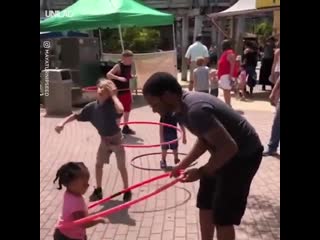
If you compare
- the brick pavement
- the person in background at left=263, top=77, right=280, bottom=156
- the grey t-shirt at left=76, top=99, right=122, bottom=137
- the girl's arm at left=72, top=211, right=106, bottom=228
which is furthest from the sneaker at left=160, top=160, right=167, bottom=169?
the girl's arm at left=72, top=211, right=106, bottom=228

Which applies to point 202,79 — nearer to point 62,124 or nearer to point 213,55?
point 62,124

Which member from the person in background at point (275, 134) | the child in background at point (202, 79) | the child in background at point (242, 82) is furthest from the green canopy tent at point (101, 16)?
the person in background at point (275, 134)

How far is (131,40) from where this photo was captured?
20172 mm

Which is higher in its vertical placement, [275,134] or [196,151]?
[196,151]

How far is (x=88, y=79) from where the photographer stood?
15828 millimetres

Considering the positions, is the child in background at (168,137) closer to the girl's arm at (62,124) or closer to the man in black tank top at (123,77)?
the man in black tank top at (123,77)

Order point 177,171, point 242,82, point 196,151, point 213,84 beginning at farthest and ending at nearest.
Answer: point 242,82 → point 213,84 → point 177,171 → point 196,151

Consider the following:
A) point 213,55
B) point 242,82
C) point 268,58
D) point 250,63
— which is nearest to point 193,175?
point 242,82

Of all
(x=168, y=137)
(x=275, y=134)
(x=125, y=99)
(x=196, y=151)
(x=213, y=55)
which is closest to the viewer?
(x=196, y=151)

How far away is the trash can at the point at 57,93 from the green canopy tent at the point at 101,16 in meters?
1.75

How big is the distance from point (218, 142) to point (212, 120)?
157 mm

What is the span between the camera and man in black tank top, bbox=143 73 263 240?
3.44 meters
